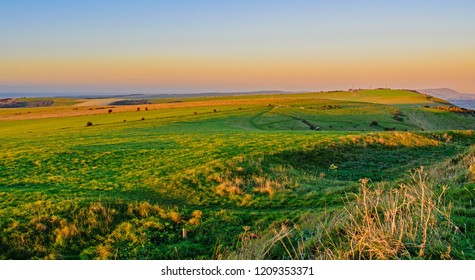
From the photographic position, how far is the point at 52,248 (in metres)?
11.8

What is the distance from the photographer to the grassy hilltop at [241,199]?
26.1 ft

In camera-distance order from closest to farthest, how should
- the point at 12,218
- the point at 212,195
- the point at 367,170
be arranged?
the point at 12,218, the point at 212,195, the point at 367,170

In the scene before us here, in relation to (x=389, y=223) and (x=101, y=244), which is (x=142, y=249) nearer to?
(x=101, y=244)

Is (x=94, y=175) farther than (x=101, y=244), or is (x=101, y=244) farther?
(x=94, y=175)

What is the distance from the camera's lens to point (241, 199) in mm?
16641

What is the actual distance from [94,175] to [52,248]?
8.89 meters

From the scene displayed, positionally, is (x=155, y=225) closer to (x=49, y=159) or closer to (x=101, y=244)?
(x=101, y=244)

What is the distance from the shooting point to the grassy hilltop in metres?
7.95

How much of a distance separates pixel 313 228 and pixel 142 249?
5.47 meters

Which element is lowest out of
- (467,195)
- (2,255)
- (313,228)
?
(2,255)

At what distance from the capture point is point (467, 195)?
10.3 meters

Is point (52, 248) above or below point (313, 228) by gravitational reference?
below
